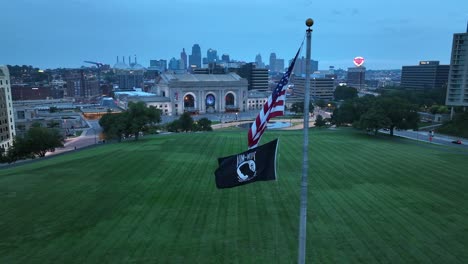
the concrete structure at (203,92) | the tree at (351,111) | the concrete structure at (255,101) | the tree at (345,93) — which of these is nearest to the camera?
the tree at (351,111)

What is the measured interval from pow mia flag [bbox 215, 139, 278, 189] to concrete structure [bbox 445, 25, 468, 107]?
90266mm

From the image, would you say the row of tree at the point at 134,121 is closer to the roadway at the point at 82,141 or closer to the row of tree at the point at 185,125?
the roadway at the point at 82,141

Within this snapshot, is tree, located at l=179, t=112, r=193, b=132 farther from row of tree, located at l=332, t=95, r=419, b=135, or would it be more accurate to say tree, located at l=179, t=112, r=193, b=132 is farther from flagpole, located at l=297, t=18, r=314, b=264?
flagpole, located at l=297, t=18, r=314, b=264

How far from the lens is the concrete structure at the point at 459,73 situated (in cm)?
8141

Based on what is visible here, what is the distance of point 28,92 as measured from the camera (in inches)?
7224

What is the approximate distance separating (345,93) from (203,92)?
81.2 meters

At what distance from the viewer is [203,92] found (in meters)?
142

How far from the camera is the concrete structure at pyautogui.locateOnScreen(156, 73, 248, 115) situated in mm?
136125

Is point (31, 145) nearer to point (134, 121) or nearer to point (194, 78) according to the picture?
point (134, 121)

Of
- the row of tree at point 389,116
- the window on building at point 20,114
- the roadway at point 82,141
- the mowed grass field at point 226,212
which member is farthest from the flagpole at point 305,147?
the window on building at point 20,114

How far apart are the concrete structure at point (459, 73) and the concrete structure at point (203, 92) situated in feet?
271

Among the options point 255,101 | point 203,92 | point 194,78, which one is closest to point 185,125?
point 203,92

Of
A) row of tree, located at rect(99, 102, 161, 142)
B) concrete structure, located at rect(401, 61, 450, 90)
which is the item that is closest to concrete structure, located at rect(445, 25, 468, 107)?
row of tree, located at rect(99, 102, 161, 142)

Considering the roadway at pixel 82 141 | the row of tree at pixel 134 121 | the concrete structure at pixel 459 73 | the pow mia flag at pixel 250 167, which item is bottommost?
the roadway at pixel 82 141
